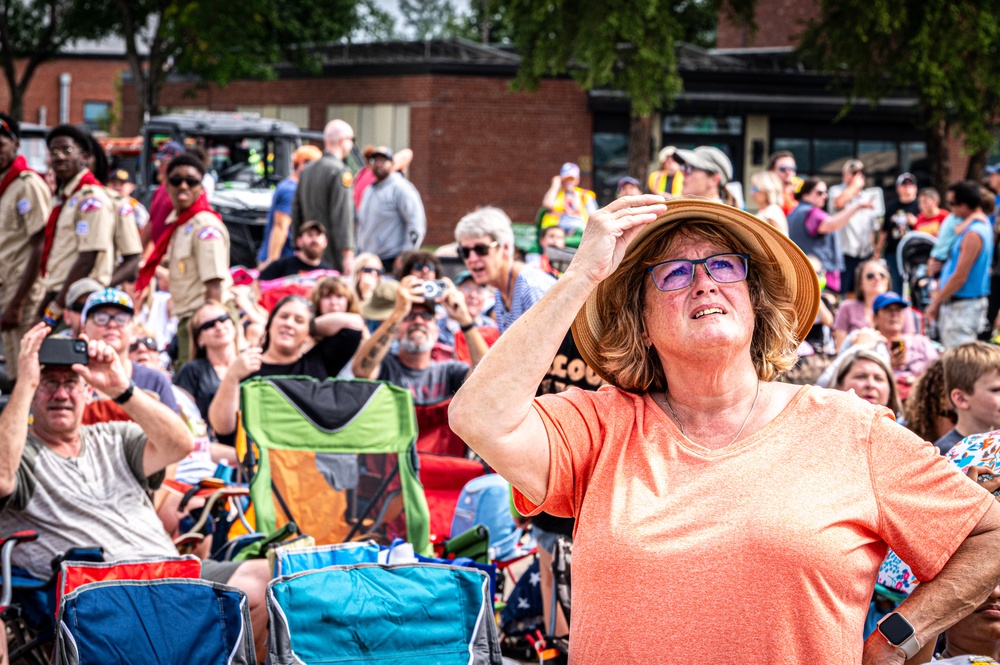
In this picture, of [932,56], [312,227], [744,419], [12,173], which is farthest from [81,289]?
[932,56]

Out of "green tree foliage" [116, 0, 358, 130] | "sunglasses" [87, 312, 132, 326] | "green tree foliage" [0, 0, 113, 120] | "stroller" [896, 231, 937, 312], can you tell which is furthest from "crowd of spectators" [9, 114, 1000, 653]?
"green tree foliage" [0, 0, 113, 120]

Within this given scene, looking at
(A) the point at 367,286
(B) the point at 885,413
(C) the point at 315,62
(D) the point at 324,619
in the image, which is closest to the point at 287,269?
(A) the point at 367,286

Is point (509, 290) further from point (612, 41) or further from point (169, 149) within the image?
point (612, 41)

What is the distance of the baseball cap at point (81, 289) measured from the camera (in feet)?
23.4

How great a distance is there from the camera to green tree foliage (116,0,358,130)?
2781 centimetres

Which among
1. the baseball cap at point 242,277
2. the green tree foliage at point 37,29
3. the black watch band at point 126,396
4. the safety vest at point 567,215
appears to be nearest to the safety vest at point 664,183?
the safety vest at point 567,215

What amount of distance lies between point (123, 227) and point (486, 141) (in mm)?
21084

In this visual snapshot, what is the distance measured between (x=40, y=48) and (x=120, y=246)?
1170 inches

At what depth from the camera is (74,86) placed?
168 ft

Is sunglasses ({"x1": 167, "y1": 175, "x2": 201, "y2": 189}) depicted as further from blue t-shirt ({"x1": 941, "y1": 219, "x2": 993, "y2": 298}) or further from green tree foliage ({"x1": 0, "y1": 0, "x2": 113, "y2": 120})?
green tree foliage ({"x1": 0, "y1": 0, "x2": 113, "y2": 120})

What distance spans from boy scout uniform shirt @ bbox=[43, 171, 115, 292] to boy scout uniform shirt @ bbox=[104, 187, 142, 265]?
86mm

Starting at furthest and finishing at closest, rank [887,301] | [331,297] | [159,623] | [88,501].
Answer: [887,301]
[331,297]
[88,501]
[159,623]

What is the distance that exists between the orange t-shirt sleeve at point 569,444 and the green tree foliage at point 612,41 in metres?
18.0

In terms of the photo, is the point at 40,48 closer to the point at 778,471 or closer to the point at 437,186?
the point at 437,186
